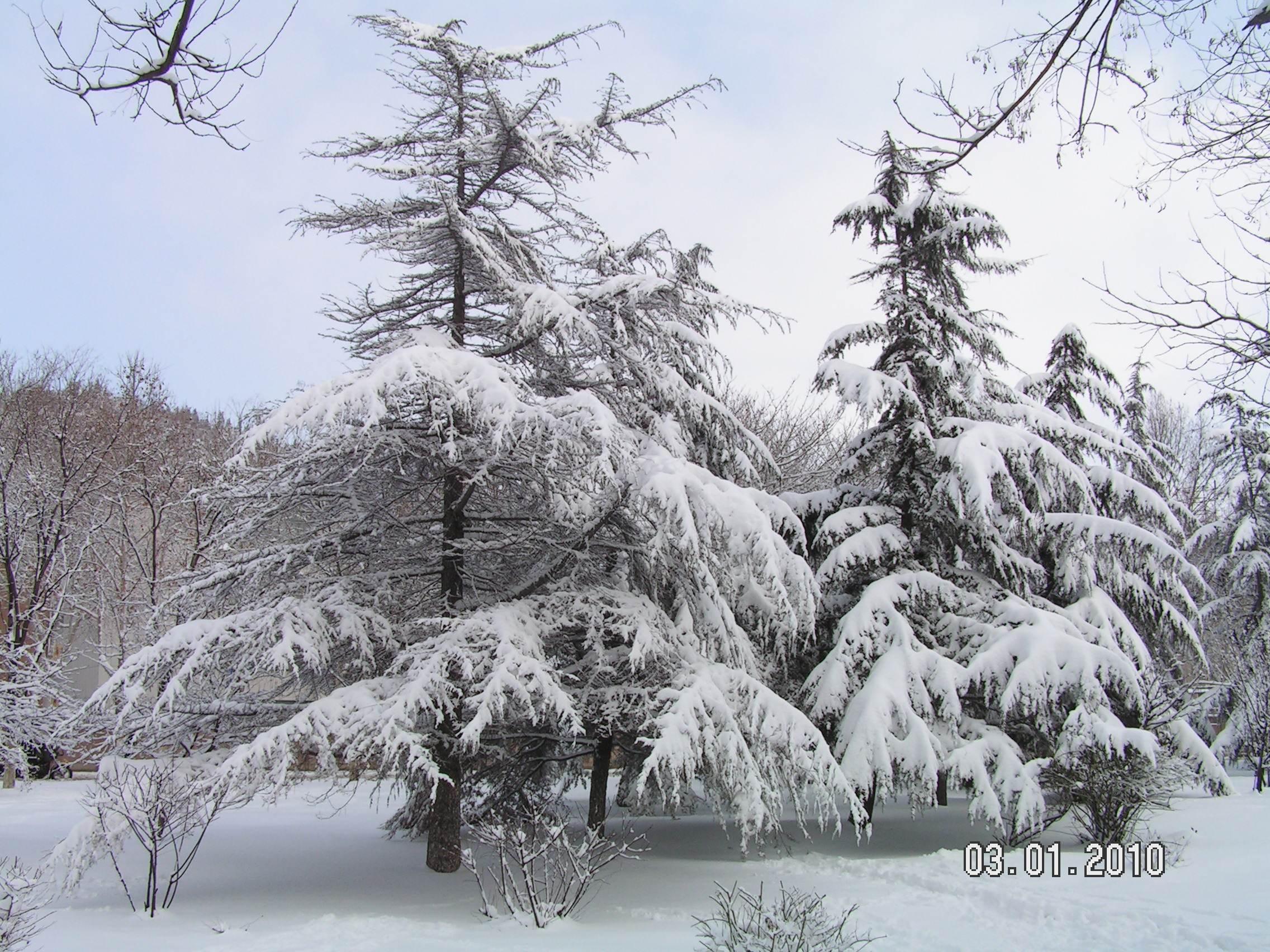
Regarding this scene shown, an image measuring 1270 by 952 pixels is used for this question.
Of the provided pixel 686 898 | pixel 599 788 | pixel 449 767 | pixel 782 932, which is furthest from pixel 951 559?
pixel 782 932

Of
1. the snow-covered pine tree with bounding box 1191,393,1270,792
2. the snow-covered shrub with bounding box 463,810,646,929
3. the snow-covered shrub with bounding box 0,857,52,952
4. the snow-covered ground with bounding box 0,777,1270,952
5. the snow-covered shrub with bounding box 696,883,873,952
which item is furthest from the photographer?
the snow-covered pine tree with bounding box 1191,393,1270,792

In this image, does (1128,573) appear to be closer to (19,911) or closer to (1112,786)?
(1112,786)

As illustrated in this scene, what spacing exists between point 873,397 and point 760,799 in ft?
18.0

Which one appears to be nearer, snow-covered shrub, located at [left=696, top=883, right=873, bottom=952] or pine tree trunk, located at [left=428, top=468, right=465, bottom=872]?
snow-covered shrub, located at [left=696, top=883, right=873, bottom=952]

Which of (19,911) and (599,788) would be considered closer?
(19,911)

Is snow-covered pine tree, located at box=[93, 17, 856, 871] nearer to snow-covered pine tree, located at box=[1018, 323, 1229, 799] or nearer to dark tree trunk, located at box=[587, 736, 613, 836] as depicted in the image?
dark tree trunk, located at box=[587, 736, 613, 836]

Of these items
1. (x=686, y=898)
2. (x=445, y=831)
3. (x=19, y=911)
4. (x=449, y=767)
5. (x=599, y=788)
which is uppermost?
(x=449, y=767)

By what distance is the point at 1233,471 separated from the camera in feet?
65.5

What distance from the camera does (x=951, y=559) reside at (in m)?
11.8

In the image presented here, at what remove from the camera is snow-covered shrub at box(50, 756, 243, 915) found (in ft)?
21.6

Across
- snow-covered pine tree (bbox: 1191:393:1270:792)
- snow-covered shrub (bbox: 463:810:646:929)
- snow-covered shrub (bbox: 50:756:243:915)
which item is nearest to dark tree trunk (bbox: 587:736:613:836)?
snow-covered shrub (bbox: 463:810:646:929)

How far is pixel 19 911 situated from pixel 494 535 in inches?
195

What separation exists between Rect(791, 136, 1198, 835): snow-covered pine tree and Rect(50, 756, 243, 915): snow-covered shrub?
6.39m

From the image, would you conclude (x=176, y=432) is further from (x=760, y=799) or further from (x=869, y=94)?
(x=869, y=94)
